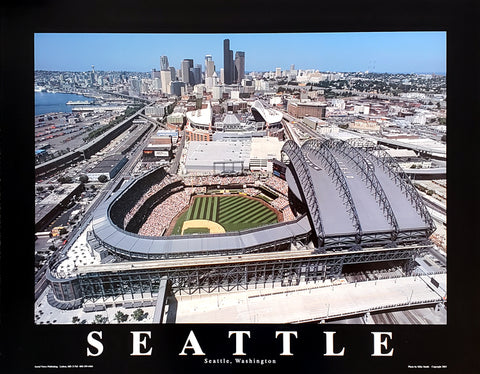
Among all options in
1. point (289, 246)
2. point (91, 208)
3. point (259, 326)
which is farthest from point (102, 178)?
point (259, 326)

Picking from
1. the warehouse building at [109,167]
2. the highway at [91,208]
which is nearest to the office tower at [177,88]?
the highway at [91,208]

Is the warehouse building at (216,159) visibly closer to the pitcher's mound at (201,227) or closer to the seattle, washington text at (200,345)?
the pitcher's mound at (201,227)

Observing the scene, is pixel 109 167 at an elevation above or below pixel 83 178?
above

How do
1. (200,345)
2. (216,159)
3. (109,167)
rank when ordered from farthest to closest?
(216,159) < (109,167) < (200,345)

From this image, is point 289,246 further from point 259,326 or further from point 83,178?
point 83,178

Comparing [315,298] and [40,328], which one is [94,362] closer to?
[40,328]
